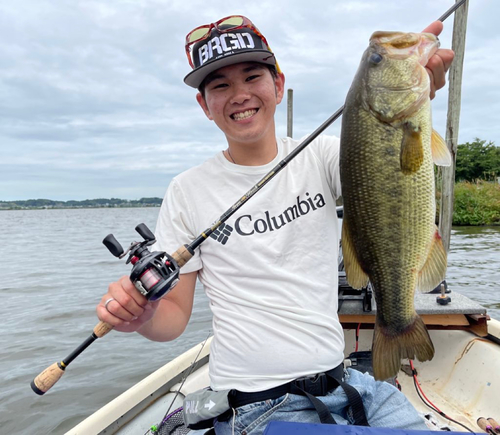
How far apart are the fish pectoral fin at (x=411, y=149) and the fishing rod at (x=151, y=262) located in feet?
1.80

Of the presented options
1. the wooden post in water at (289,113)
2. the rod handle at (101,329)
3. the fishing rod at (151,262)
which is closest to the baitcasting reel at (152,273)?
the fishing rod at (151,262)

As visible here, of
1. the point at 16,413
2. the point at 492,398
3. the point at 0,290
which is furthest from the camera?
the point at 0,290

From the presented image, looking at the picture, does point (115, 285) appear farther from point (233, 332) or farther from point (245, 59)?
point (245, 59)

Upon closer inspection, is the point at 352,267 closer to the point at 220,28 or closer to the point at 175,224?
the point at 175,224

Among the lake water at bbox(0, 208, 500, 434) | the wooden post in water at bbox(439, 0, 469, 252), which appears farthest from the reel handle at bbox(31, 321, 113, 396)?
the wooden post in water at bbox(439, 0, 469, 252)

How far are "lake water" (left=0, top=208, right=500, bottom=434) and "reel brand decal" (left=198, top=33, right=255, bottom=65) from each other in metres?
4.92

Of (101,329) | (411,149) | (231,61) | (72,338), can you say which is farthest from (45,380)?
(72,338)

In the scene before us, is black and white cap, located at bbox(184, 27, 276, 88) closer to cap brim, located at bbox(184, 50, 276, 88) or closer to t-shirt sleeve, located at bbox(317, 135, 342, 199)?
cap brim, located at bbox(184, 50, 276, 88)

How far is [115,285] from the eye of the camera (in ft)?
5.78

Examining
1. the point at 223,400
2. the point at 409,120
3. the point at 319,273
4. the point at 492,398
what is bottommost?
the point at 492,398

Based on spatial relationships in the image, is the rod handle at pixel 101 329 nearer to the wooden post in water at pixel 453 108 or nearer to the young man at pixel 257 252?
the young man at pixel 257 252

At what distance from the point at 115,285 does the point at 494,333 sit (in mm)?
3701

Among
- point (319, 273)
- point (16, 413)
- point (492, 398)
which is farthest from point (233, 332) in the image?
point (16, 413)

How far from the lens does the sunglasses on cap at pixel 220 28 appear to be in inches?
92.2
